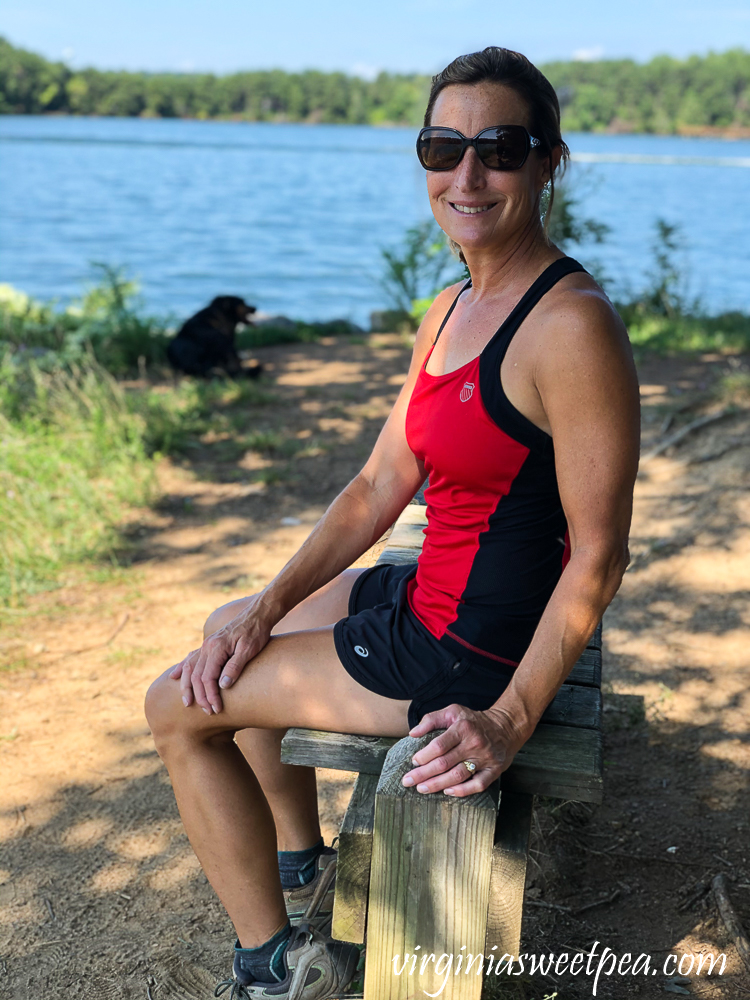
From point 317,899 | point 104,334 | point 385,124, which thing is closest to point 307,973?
point 317,899

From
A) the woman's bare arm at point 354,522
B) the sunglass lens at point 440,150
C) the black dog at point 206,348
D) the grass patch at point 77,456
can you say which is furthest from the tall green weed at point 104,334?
the sunglass lens at point 440,150

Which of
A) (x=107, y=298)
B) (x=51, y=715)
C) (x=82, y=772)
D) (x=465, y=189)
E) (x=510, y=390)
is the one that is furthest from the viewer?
(x=107, y=298)

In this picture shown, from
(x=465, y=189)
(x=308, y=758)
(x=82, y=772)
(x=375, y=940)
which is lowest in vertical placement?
(x=82, y=772)

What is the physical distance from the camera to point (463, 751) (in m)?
1.60

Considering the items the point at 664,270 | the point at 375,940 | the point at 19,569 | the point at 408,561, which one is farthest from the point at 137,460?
the point at 664,270

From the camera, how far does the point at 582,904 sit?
253 centimetres

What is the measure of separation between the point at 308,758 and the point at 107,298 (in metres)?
8.06

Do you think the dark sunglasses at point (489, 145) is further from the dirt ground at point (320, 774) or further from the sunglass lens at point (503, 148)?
the dirt ground at point (320, 774)

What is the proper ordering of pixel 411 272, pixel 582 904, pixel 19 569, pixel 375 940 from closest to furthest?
pixel 375 940 → pixel 582 904 → pixel 19 569 → pixel 411 272

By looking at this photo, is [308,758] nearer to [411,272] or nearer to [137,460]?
[137,460]

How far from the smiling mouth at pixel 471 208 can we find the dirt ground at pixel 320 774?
1723 mm

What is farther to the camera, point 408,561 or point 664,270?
point 664,270

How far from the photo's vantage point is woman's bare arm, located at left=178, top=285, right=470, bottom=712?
215 cm

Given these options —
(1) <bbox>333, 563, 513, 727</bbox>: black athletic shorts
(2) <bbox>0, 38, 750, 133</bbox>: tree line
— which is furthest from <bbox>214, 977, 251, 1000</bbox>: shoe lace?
(2) <bbox>0, 38, 750, 133</bbox>: tree line
